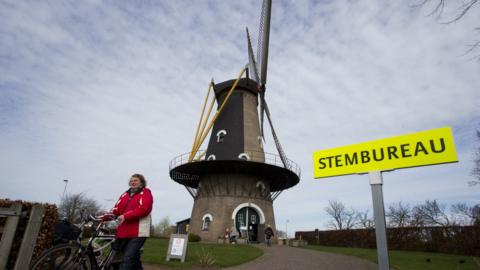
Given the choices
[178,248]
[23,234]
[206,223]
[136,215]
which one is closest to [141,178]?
[136,215]

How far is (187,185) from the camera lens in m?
24.3

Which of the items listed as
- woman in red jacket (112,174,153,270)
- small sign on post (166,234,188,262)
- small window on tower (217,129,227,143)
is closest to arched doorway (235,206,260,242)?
small window on tower (217,129,227,143)

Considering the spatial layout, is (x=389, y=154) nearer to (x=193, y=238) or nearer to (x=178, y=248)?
(x=178, y=248)

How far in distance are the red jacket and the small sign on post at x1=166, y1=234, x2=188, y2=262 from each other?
18.3 feet

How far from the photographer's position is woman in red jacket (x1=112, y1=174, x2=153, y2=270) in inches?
161

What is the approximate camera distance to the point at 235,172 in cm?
2073

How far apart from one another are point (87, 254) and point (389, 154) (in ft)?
12.7

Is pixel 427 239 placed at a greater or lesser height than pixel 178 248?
greater

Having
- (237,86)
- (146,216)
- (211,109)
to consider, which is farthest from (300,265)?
(237,86)

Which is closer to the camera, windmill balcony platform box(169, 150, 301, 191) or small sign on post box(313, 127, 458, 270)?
small sign on post box(313, 127, 458, 270)

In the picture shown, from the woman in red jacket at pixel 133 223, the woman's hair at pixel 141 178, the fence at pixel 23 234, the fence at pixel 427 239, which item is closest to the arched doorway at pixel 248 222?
the fence at pixel 427 239

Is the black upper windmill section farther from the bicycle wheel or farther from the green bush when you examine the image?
the bicycle wheel

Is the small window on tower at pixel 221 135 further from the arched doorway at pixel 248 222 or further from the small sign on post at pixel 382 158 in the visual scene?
the small sign on post at pixel 382 158

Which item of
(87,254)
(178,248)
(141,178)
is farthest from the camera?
(178,248)
